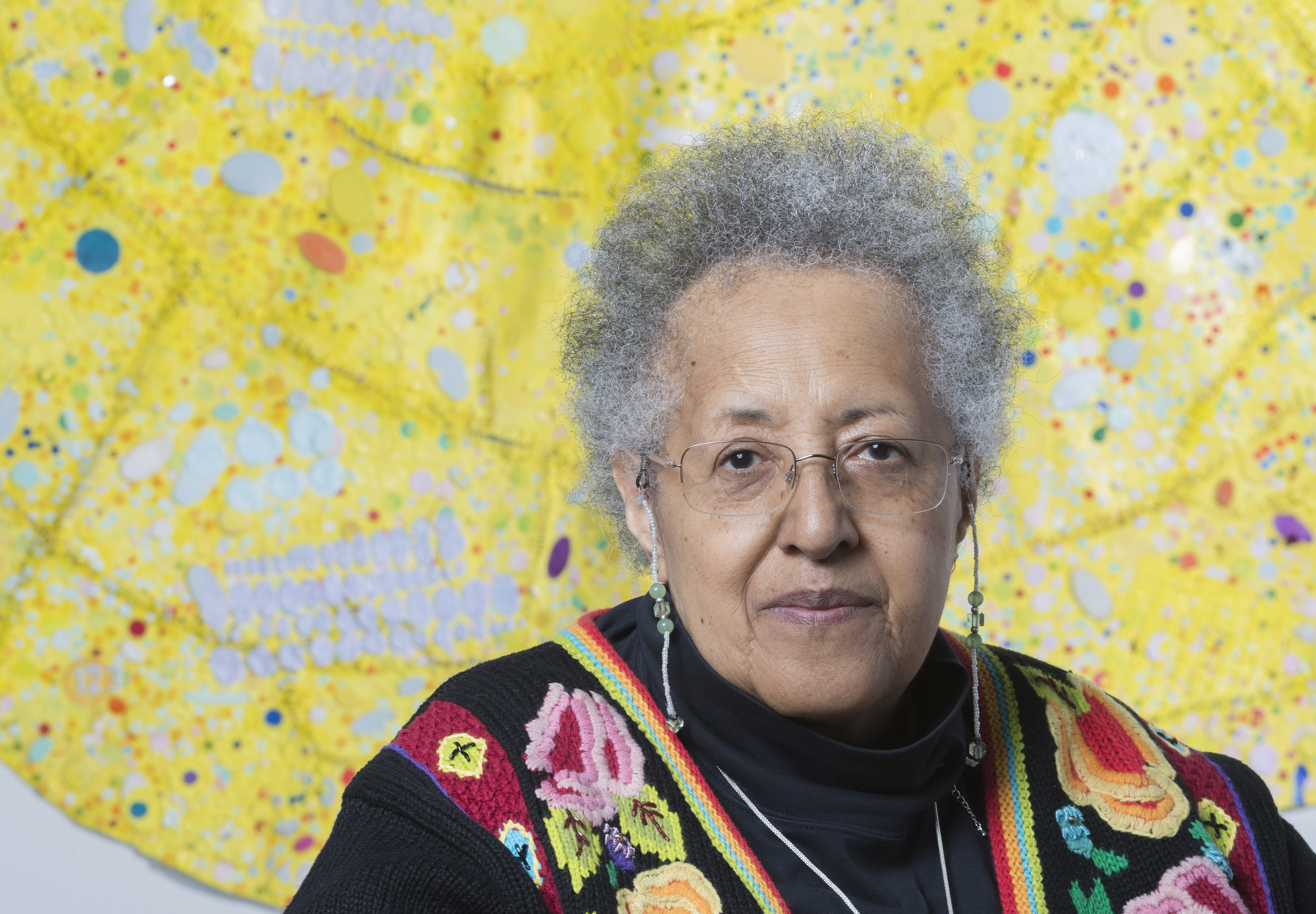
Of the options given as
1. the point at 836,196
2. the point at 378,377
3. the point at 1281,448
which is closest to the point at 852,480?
the point at 836,196

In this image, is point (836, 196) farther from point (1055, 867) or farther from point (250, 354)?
point (250, 354)

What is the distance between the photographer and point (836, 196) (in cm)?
136

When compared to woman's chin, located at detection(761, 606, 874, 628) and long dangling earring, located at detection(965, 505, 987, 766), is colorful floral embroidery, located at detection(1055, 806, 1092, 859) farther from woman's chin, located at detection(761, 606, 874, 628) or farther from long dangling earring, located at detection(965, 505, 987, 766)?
woman's chin, located at detection(761, 606, 874, 628)

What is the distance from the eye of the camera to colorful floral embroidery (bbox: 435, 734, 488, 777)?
120 centimetres

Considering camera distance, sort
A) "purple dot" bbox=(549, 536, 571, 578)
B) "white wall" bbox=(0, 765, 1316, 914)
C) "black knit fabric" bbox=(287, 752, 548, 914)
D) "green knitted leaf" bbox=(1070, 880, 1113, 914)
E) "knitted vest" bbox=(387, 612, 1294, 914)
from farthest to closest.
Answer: "purple dot" bbox=(549, 536, 571, 578) < "white wall" bbox=(0, 765, 1316, 914) < "green knitted leaf" bbox=(1070, 880, 1113, 914) < "knitted vest" bbox=(387, 612, 1294, 914) < "black knit fabric" bbox=(287, 752, 548, 914)

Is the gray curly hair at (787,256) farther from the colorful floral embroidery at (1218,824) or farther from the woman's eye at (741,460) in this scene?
the colorful floral embroidery at (1218,824)

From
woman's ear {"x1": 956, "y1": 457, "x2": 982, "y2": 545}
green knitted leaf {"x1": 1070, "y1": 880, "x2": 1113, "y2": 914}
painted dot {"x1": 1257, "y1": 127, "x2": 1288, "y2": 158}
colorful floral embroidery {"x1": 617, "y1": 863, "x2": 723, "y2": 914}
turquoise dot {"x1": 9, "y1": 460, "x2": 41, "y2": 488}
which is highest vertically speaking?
painted dot {"x1": 1257, "y1": 127, "x2": 1288, "y2": 158}

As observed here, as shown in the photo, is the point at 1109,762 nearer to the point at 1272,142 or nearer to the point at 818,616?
the point at 818,616

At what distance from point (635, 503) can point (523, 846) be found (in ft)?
1.45

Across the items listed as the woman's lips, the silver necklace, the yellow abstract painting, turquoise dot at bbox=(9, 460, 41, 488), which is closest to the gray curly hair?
the woman's lips

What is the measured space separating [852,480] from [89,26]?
1.77 meters

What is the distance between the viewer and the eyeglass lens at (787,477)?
48.9 inches

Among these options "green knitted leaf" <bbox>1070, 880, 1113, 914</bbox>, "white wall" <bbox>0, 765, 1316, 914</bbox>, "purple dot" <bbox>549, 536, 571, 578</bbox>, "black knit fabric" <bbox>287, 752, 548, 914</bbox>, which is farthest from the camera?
"purple dot" <bbox>549, 536, 571, 578</bbox>

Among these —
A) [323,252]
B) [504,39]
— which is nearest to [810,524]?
[323,252]
